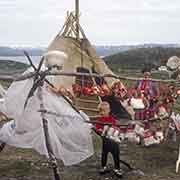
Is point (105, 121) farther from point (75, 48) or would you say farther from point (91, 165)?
point (75, 48)

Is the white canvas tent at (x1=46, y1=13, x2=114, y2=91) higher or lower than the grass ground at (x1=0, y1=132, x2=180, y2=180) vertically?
higher

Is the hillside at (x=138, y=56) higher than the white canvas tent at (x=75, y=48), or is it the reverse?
the white canvas tent at (x=75, y=48)

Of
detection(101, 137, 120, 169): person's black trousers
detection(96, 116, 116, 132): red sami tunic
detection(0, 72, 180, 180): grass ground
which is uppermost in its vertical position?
detection(96, 116, 116, 132): red sami tunic

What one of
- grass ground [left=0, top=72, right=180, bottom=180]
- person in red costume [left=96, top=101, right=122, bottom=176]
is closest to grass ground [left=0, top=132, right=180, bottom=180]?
grass ground [left=0, top=72, right=180, bottom=180]

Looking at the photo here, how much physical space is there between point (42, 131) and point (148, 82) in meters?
2.09

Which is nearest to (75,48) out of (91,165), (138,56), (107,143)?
(91,165)

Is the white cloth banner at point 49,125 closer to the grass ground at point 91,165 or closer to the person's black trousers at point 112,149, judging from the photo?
the person's black trousers at point 112,149

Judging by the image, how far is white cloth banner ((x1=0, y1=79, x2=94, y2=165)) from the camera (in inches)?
277

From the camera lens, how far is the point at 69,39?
12.4 metres

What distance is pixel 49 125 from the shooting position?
703cm

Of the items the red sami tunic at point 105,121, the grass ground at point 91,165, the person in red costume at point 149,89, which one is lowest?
the grass ground at point 91,165

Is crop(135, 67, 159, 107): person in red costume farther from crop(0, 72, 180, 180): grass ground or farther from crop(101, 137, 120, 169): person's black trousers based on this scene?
crop(0, 72, 180, 180): grass ground

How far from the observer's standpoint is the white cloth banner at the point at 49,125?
7.05 m

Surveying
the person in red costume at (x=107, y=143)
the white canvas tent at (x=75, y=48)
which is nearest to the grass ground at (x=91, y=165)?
the person in red costume at (x=107, y=143)
